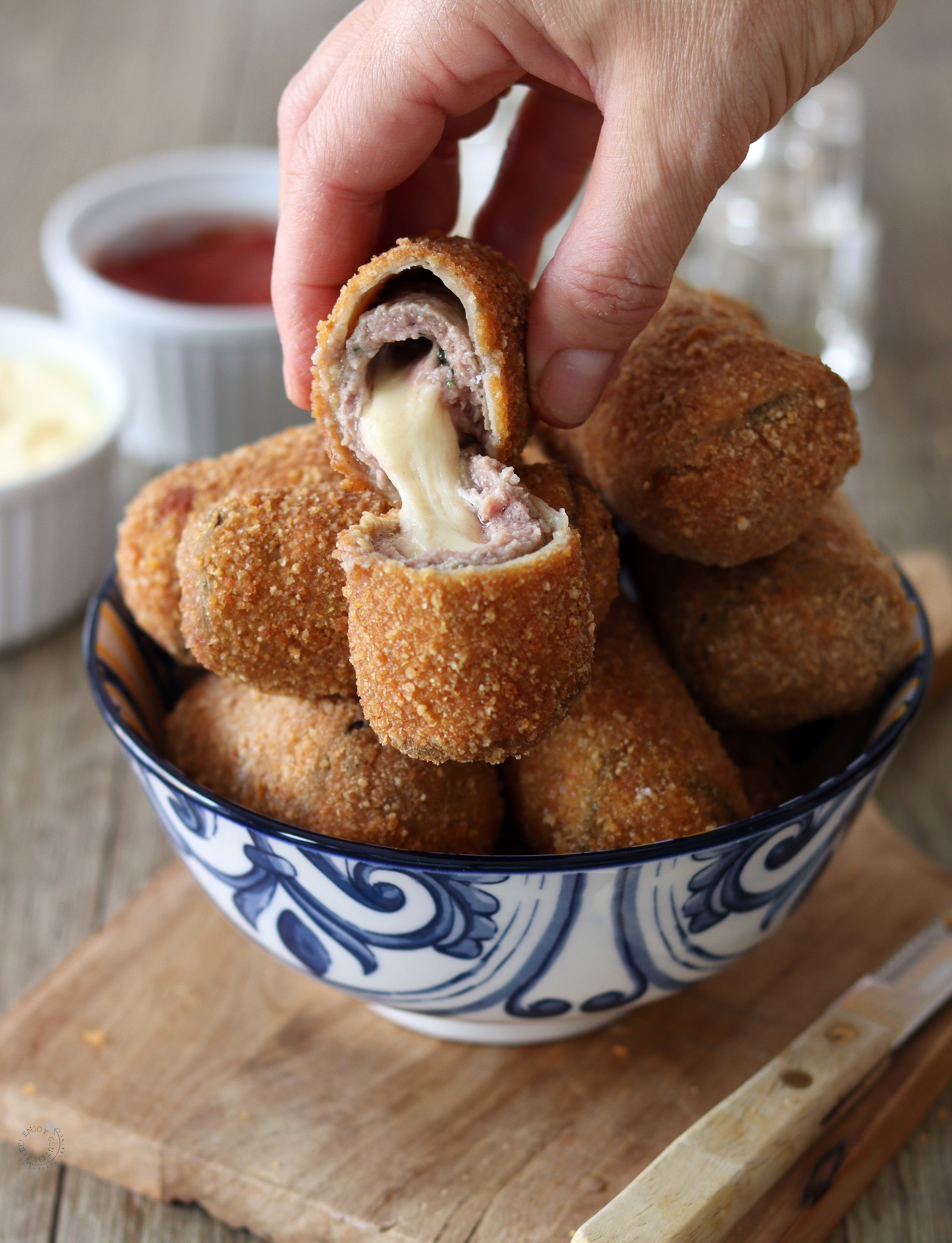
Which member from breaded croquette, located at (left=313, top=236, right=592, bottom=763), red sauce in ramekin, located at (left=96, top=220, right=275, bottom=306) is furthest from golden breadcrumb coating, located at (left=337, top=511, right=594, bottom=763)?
red sauce in ramekin, located at (left=96, top=220, right=275, bottom=306)

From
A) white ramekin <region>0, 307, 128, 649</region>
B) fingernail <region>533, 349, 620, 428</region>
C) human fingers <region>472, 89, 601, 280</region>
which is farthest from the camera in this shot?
white ramekin <region>0, 307, 128, 649</region>

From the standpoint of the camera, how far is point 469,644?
0.88m

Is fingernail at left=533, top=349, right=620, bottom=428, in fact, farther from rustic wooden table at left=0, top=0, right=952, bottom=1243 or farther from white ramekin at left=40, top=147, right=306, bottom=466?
white ramekin at left=40, top=147, right=306, bottom=466

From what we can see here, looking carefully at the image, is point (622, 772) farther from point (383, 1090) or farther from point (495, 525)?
point (383, 1090)

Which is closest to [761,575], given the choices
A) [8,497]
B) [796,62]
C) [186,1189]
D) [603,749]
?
[603,749]

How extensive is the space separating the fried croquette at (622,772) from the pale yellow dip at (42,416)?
3.45 feet

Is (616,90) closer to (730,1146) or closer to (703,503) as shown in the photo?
(703,503)

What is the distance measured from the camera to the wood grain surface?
1074 millimetres

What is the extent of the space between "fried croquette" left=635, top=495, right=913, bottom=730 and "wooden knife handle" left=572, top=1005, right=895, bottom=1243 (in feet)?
0.96

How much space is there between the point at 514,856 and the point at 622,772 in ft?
0.42

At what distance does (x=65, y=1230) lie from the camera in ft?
3.69

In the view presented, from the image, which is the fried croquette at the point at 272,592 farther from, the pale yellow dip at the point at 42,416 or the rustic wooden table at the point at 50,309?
the pale yellow dip at the point at 42,416

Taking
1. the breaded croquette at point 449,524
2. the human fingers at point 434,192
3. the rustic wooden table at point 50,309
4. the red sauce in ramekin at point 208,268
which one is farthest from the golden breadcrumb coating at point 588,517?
the red sauce in ramekin at point 208,268

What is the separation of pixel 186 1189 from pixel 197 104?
3.01m
